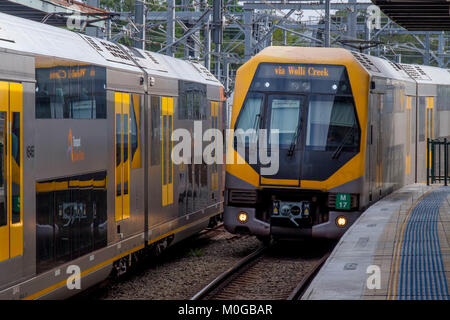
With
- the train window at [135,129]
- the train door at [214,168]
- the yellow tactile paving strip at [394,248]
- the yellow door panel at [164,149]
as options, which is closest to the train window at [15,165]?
the yellow tactile paving strip at [394,248]

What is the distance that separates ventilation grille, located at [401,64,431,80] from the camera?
21092 millimetres

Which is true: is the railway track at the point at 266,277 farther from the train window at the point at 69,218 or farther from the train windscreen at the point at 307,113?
the train window at the point at 69,218

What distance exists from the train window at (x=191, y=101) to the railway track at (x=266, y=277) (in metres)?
2.66

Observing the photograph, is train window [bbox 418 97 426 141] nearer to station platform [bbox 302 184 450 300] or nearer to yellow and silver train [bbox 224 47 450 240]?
station platform [bbox 302 184 450 300]

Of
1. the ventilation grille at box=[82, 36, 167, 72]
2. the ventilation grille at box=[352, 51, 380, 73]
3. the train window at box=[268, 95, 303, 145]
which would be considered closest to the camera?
the ventilation grille at box=[82, 36, 167, 72]

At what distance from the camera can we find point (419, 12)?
1455 cm

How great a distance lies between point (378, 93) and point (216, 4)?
8.07 metres

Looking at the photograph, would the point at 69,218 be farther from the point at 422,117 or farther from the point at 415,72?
the point at 415,72

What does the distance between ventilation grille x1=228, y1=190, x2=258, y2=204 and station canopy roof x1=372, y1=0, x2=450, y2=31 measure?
143 inches

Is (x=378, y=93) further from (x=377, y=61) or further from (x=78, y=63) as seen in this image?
(x=78, y=63)

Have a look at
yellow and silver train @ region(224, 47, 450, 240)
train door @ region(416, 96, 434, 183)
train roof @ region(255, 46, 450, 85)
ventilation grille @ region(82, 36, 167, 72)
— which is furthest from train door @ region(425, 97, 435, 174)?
ventilation grille @ region(82, 36, 167, 72)

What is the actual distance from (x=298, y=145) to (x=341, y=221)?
4.60 ft

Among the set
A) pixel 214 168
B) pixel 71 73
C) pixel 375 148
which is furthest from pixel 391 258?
pixel 214 168

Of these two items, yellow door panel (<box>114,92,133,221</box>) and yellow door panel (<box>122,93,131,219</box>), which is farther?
yellow door panel (<box>122,93,131,219</box>)
